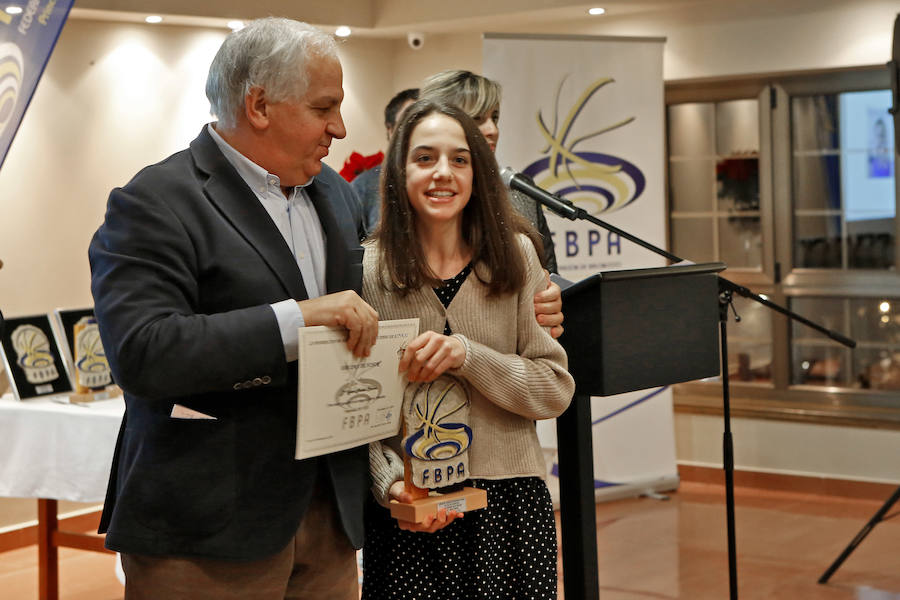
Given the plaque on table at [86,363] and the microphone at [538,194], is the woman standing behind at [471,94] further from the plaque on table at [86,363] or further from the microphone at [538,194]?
the plaque on table at [86,363]

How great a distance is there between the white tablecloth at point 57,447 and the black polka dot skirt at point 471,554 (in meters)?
1.78

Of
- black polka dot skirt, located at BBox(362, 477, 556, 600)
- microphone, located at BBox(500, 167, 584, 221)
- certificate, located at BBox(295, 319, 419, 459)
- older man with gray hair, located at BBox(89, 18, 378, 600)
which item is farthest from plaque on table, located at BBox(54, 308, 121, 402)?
certificate, located at BBox(295, 319, 419, 459)

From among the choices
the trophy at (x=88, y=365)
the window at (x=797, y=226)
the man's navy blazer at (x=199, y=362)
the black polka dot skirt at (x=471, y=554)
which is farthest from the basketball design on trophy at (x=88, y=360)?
the window at (x=797, y=226)

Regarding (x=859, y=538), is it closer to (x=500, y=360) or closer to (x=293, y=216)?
(x=500, y=360)

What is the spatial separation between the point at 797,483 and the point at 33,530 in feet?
12.8

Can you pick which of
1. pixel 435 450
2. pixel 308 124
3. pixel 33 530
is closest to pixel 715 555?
pixel 33 530

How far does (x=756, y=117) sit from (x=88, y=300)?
3.71m

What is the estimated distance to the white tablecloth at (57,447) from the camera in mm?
3400

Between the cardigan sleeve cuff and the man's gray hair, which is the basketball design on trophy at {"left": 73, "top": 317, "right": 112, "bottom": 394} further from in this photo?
the man's gray hair

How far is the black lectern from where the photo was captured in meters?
1.88

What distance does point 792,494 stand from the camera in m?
5.64

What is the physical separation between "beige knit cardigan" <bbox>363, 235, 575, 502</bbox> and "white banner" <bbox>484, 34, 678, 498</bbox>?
3.18m

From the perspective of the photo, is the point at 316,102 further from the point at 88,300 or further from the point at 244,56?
the point at 88,300

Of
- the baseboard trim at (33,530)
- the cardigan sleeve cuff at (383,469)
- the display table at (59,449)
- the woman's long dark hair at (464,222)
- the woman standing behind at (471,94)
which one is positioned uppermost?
the woman standing behind at (471,94)
